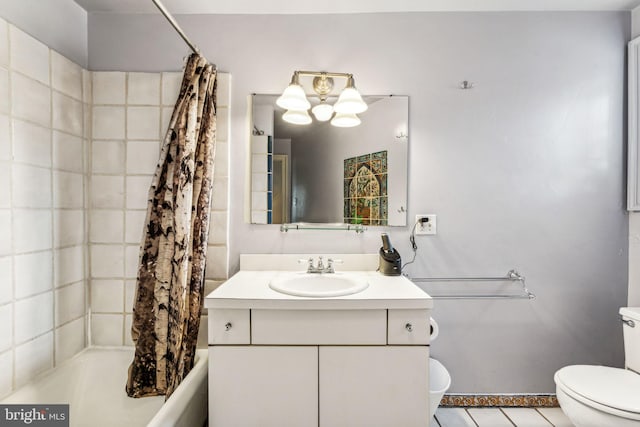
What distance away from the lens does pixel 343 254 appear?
1863 mm

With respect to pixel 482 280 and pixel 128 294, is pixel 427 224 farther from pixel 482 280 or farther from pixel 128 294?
pixel 128 294

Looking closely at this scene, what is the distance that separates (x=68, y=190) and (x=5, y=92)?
513mm

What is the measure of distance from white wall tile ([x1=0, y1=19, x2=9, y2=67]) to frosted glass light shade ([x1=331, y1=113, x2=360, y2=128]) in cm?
143

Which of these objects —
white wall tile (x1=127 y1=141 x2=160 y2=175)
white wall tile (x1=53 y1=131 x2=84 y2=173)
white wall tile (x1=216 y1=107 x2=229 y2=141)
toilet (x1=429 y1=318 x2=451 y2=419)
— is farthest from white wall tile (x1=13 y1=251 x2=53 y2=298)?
toilet (x1=429 y1=318 x2=451 y2=419)

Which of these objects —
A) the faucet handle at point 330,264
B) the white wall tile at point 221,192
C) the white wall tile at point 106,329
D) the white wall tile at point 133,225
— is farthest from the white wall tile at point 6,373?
the faucet handle at point 330,264

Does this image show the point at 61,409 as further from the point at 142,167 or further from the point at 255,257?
the point at 142,167

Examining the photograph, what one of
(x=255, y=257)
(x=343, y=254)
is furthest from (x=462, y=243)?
(x=255, y=257)

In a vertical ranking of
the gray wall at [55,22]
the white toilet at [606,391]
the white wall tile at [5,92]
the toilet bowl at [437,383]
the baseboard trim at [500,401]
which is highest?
the gray wall at [55,22]

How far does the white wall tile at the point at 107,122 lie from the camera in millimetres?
1801

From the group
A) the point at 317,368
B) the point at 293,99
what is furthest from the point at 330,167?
the point at 317,368

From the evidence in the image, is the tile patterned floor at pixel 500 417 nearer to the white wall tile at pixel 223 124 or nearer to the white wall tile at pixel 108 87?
the white wall tile at pixel 223 124

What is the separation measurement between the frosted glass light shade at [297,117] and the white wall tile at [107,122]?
0.91m

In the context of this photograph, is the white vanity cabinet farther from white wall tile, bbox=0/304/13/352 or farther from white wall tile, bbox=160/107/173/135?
white wall tile, bbox=160/107/173/135

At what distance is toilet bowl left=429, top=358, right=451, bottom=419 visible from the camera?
5.05ft
